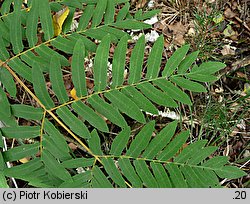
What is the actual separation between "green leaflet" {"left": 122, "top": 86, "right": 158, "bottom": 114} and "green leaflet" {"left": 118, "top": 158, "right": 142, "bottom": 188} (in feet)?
0.96

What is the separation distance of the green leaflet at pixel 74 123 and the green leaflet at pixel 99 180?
19 cm

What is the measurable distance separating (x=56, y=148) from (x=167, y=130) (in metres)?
0.56

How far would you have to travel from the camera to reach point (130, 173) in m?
2.11

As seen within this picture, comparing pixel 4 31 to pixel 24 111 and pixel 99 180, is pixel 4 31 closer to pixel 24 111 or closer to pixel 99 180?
pixel 24 111

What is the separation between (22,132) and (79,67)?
0.43 m

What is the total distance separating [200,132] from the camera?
9.71 ft

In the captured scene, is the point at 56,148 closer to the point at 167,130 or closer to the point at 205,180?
the point at 167,130

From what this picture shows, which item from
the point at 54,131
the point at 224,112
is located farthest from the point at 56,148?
the point at 224,112

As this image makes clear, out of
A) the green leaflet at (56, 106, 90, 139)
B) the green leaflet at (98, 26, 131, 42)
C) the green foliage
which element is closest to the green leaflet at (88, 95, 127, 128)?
the green foliage

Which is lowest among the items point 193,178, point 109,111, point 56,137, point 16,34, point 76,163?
point 193,178

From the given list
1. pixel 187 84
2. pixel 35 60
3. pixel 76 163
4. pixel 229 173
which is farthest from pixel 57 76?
pixel 229 173

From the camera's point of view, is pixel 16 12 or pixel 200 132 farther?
pixel 200 132

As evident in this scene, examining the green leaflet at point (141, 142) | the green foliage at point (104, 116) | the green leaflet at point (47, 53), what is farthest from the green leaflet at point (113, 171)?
the green leaflet at point (47, 53)

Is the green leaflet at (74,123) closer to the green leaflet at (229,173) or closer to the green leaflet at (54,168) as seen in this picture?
the green leaflet at (54,168)
